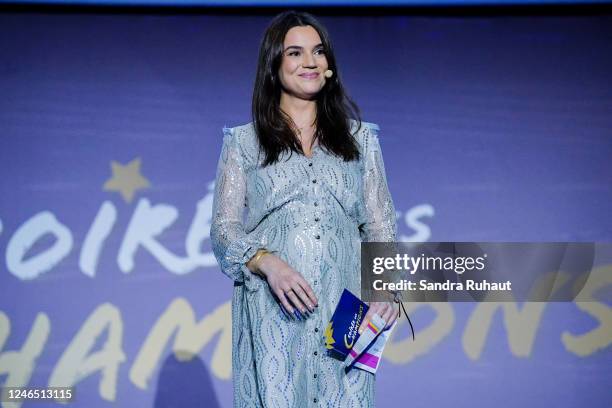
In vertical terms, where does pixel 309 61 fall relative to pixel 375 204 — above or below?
above

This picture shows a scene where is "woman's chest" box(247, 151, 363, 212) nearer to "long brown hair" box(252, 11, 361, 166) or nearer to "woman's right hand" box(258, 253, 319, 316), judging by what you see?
"long brown hair" box(252, 11, 361, 166)

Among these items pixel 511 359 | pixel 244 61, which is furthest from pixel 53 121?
pixel 511 359

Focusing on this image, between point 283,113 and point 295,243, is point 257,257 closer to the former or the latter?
point 295,243

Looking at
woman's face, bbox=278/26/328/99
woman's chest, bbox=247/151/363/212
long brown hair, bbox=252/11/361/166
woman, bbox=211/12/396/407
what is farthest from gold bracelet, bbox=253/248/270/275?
woman's face, bbox=278/26/328/99

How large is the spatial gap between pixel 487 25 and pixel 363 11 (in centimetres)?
53

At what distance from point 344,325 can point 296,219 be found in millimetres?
247

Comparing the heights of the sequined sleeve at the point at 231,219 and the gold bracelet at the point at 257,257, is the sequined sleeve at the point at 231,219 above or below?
above

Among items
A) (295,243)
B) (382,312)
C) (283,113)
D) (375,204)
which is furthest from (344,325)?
(283,113)

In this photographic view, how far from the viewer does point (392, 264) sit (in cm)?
200

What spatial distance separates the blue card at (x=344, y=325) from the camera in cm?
187

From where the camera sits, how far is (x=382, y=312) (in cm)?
192

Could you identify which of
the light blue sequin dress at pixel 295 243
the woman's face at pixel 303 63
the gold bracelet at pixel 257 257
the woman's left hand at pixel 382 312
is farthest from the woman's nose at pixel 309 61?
the woman's left hand at pixel 382 312

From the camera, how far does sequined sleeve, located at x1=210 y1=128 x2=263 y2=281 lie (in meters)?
1.92

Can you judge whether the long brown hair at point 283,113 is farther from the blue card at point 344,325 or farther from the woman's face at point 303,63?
the blue card at point 344,325
